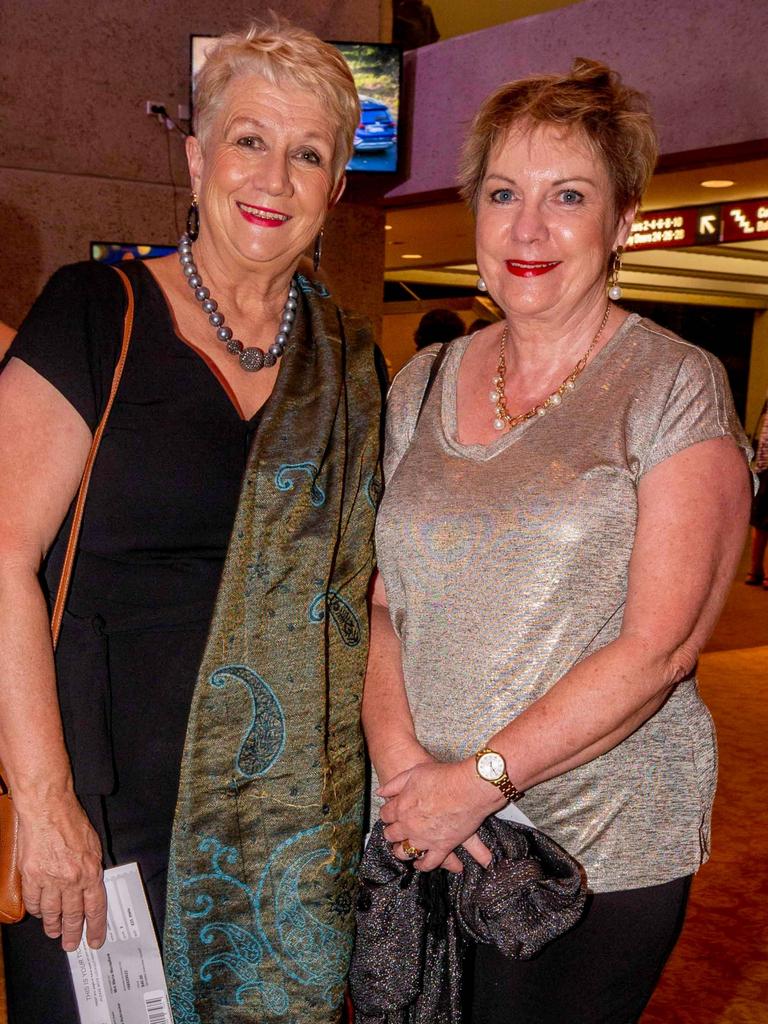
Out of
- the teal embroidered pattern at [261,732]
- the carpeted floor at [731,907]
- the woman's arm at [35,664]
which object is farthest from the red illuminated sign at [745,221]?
the woman's arm at [35,664]

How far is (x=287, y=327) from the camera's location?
6.21ft

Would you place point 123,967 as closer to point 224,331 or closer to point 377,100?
point 224,331

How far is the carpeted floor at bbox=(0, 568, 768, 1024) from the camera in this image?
10.5 feet

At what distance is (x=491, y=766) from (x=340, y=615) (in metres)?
0.36

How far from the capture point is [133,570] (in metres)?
1.65

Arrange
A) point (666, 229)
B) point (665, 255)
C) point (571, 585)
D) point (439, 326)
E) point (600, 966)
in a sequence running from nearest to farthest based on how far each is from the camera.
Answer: point (571, 585), point (600, 966), point (439, 326), point (666, 229), point (665, 255)

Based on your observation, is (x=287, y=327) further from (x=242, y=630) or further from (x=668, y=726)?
(x=668, y=726)

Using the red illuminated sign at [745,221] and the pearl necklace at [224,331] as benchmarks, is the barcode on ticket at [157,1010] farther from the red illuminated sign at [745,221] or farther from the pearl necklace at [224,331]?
the red illuminated sign at [745,221]

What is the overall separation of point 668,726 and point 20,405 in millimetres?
1077

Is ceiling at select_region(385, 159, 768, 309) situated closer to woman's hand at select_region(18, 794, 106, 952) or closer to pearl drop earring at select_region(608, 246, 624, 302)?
pearl drop earring at select_region(608, 246, 624, 302)

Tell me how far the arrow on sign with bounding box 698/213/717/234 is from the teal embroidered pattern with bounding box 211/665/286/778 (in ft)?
25.0

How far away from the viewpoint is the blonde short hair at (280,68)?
175 centimetres

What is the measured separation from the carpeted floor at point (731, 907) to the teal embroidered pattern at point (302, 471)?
7.07ft

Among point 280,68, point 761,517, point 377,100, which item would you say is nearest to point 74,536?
point 280,68
